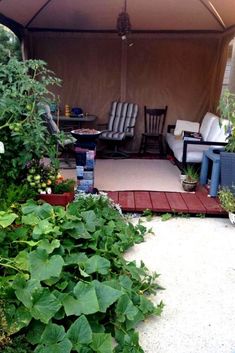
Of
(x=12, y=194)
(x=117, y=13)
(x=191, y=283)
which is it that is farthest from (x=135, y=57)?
(x=191, y=283)

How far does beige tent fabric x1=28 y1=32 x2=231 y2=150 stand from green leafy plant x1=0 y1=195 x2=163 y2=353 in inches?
177

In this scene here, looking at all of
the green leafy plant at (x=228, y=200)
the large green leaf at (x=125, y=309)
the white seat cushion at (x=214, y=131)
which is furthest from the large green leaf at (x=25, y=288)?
the white seat cushion at (x=214, y=131)

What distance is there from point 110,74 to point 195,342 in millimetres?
5448

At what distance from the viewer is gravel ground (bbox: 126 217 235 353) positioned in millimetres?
1782

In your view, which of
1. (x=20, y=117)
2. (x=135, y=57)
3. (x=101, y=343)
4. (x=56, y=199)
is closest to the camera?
(x=101, y=343)

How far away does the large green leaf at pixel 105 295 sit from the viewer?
1.64 m

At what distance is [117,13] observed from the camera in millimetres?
5379

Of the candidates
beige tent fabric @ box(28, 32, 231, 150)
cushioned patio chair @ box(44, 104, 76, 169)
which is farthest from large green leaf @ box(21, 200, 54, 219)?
beige tent fabric @ box(28, 32, 231, 150)

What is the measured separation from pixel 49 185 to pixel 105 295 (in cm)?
157

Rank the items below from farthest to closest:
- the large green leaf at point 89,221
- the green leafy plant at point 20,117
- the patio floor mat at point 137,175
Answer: the patio floor mat at point 137,175
the green leafy plant at point 20,117
the large green leaf at point 89,221

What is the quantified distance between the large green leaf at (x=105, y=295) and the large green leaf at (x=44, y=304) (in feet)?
0.73

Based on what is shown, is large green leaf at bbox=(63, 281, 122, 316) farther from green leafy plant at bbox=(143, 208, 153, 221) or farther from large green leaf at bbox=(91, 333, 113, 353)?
green leafy plant at bbox=(143, 208, 153, 221)

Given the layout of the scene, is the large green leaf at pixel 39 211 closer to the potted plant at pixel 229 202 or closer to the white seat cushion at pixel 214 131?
the potted plant at pixel 229 202

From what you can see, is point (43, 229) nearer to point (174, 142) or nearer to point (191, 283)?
point (191, 283)
